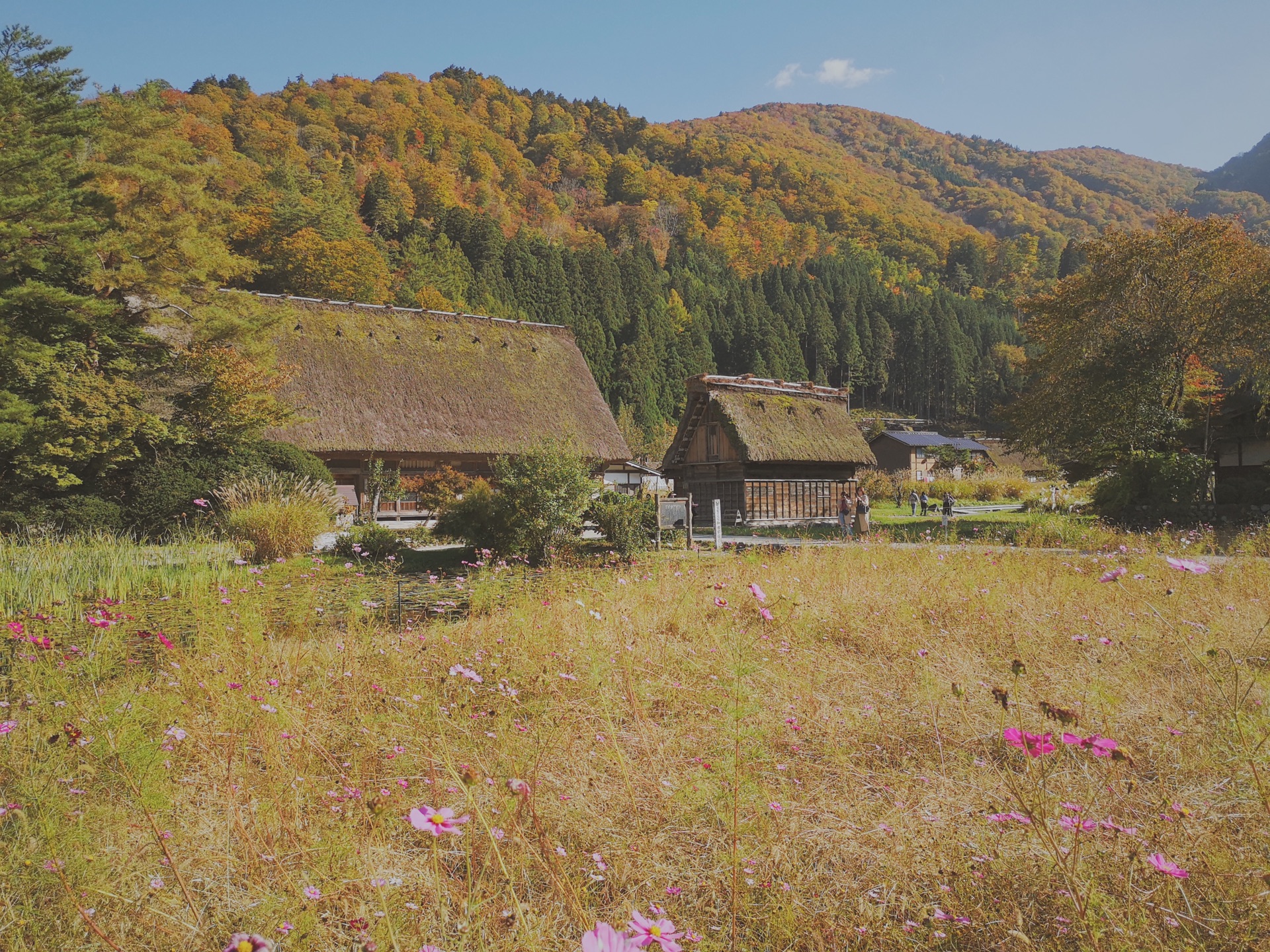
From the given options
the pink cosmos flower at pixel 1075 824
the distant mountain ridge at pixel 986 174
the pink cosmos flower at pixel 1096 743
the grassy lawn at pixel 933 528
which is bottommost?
the grassy lawn at pixel 933 528

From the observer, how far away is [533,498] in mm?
11422

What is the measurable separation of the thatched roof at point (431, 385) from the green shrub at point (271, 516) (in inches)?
388

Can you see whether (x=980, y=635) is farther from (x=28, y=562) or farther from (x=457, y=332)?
(x=457, y=332)

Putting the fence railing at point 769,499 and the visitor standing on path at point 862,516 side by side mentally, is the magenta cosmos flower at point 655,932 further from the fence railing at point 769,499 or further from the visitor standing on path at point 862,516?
the fence railing at point 769,499

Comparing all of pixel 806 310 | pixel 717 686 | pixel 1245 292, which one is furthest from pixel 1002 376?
pixel 717 686

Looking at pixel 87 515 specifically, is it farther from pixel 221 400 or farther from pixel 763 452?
pixel 763 452

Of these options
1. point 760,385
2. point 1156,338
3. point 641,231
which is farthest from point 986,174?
point 1156,338

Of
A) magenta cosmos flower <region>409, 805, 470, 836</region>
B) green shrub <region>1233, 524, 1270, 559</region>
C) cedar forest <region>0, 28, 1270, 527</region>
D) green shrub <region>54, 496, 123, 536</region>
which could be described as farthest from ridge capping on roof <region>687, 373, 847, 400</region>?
magenta cosmos flower <region>409, 805, 470, 836</region>

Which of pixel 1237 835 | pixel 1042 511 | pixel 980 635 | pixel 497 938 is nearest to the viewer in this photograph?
pixel 497 938

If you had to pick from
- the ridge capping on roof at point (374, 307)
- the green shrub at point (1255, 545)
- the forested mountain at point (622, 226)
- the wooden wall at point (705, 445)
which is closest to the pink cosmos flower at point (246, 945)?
the green shrub at point (1255, 545)

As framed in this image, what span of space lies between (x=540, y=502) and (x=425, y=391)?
53.6 ft

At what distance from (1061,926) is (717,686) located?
7.94 feet

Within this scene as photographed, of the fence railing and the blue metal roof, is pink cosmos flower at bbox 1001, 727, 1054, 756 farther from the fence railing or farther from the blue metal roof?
the blue metal roof

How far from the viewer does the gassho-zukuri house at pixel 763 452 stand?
89.5ft
